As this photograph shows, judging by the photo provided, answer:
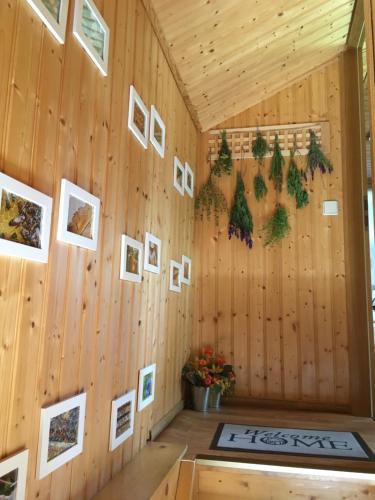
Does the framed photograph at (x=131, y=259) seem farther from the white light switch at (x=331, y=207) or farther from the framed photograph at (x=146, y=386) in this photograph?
the white light switch at (x=331, y=207)

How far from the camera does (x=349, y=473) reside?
87.0 inches

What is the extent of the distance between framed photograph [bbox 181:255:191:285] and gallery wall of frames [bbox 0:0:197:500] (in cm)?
76

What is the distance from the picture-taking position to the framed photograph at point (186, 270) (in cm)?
352

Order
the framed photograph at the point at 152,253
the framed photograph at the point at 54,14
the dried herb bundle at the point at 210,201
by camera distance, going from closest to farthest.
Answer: the framed photograph at the point at 54,14
the framed photograph at the point at 152,253
the dried herb bundle at the point at 210,201

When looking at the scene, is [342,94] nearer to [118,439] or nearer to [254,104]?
[254,104]

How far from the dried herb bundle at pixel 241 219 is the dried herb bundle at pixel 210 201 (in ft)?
0.41

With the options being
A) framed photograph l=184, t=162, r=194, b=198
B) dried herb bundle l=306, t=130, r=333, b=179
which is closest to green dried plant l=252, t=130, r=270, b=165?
dried herb bundle l=306, t=130, r=333, b=179

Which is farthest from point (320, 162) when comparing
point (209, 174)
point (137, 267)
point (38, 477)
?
point (38, 477)

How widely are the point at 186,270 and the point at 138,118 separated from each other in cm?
164

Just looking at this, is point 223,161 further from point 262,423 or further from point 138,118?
point 262,423

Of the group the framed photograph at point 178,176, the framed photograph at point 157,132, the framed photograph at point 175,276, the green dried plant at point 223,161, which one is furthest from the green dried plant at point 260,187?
the framed photograph at point 157,132

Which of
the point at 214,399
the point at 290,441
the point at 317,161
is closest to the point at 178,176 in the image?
the point at 317,161

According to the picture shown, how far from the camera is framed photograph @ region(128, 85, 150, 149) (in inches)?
87.2

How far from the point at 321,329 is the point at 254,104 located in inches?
90.1
